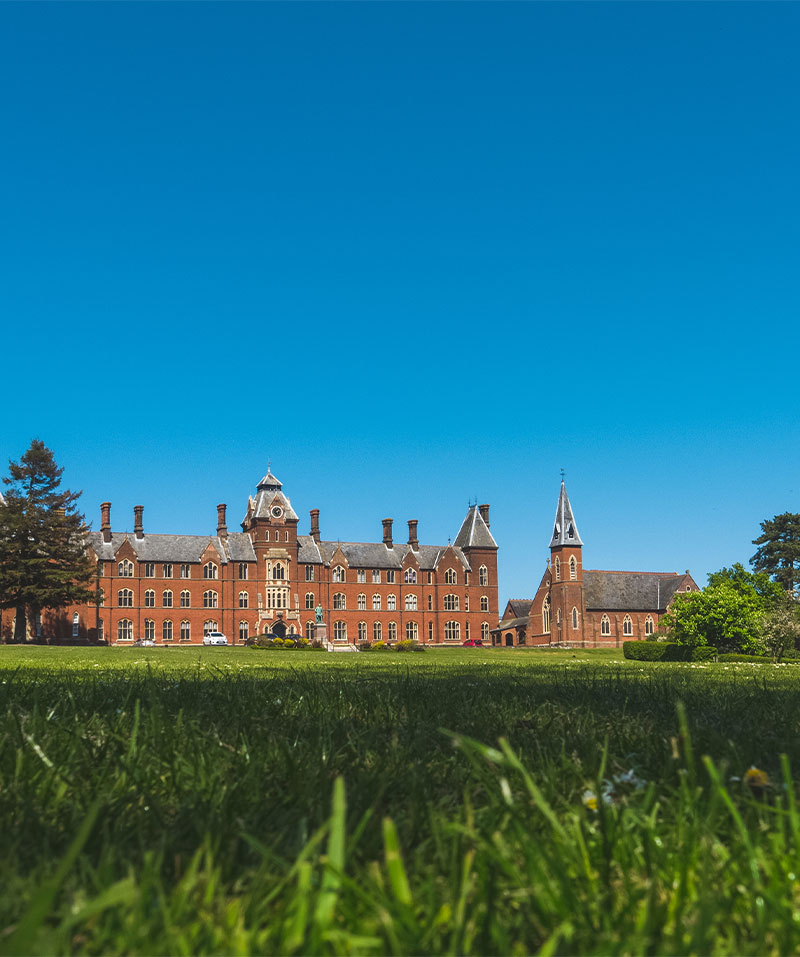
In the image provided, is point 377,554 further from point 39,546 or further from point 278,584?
point 39,546

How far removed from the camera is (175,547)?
8662 centimetres

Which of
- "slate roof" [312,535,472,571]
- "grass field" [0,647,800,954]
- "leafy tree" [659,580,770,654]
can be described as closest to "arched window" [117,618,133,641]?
"slate roof" [312,535,472,571]

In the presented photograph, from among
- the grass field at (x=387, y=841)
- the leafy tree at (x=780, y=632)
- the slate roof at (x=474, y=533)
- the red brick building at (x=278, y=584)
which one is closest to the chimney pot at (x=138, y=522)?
the red brick building at (x=278, y=584)

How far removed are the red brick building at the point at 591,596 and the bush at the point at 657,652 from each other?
37.6m

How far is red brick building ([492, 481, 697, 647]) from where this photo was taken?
3615 inches

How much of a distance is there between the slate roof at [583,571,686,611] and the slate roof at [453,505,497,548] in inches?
454

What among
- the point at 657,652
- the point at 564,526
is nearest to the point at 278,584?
the point at 564,526

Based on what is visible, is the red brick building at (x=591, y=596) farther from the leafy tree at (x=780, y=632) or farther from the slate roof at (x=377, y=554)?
the leafy tree at (x=780, y=632)

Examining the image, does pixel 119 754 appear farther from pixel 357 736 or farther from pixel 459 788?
pixel 459 788

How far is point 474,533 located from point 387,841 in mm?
96683

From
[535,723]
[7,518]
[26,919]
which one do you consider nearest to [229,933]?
[26,919]

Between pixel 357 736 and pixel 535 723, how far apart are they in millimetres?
880

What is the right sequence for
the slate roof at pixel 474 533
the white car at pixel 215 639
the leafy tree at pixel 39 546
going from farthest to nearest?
the slate roof at pixel 474 533
the white car at pixel 215 639
the leafy tree at pixel 39 546

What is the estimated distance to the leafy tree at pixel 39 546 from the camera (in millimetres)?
63719
